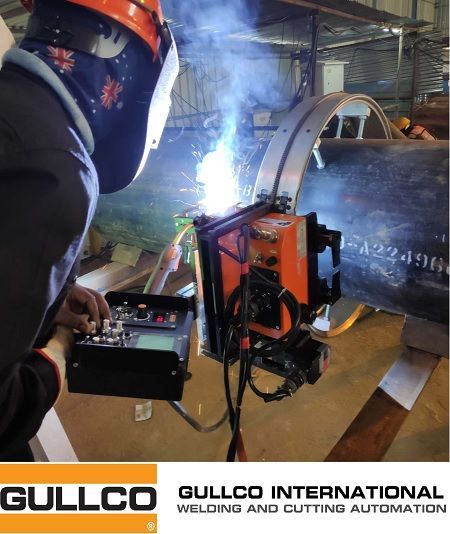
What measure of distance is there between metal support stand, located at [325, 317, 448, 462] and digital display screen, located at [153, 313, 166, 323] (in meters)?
0.59

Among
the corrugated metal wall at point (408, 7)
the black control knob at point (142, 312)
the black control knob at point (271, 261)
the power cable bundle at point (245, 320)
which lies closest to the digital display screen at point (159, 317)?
the black control knob at point (142, 312)

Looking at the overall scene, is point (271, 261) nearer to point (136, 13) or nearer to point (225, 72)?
point (136, 13)

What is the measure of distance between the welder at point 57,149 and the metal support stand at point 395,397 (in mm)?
629

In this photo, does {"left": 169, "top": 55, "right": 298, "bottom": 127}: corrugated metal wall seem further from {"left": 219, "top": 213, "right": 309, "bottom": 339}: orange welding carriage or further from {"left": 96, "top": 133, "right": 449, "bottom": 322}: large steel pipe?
{"left": 219, "top": 213, "right": 309, "bottom": 339}: orange welding carriage

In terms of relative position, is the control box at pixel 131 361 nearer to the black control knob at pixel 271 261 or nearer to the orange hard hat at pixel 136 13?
the black control knob at pixel 271 261

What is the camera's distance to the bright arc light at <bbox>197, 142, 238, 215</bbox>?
136 cm

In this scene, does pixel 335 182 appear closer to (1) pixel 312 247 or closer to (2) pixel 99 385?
(1) pixel 312 247

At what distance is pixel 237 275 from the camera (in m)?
0.97

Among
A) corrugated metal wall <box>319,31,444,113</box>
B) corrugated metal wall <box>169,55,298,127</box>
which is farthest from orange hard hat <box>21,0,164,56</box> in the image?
corrugated metal wall <box>319,31,444,113</box>

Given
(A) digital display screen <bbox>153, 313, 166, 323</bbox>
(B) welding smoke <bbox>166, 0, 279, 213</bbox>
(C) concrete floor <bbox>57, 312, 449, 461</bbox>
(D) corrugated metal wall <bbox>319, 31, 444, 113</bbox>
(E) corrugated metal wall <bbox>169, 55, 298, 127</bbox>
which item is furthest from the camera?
(D) corrugated metal wall <bbox>319, 31, 444, 113</bbox>

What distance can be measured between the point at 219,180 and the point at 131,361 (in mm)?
691

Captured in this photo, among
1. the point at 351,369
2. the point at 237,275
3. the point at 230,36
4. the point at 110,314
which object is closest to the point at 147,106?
the point at 237,275

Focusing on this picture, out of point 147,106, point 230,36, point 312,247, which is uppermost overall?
point 230,36

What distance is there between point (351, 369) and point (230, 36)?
2350mm
